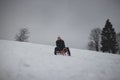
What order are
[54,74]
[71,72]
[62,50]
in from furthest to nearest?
[62,50] → [71,72] → [54,74]

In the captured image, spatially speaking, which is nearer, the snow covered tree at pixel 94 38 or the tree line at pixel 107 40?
the tree line at pixel 107 40

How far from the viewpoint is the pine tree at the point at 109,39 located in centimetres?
2954

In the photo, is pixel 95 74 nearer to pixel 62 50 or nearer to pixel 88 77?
pixel 88 77

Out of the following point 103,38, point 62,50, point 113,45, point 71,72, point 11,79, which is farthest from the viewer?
point 103,38

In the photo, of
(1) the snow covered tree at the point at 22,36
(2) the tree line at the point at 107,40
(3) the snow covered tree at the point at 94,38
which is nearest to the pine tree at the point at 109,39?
(2) the tree line at the point at 107,40

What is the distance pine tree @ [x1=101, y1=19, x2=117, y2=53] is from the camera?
96.9ft

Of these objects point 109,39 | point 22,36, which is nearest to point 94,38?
point 109,39

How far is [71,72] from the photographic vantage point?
4.93m

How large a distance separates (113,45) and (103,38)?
3.25 metres

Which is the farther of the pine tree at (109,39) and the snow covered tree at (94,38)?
the snow covered tree at (94,38)

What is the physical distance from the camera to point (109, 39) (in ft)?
101

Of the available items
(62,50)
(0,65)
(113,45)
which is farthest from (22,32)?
(0,65)

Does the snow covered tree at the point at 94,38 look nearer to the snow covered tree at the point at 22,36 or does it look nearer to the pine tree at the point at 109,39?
the pine tree at the point at 109,39

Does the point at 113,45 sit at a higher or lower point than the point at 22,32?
lower
